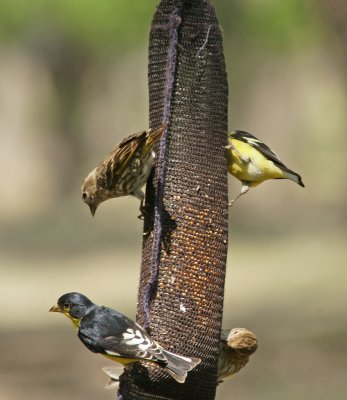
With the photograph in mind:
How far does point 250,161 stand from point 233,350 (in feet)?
5.32

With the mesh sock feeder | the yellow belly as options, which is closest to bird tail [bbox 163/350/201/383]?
the mesh sock feeder

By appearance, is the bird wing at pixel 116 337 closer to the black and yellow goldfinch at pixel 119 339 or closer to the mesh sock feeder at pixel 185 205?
the black and yellow goldfinch at pixel 119 339

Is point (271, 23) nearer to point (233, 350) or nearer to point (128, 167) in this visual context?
point (233, 350)

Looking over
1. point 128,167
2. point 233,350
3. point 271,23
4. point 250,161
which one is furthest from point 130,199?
point 128,167

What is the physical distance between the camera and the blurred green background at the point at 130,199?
24.3 meters

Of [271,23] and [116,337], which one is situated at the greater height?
[271,23]

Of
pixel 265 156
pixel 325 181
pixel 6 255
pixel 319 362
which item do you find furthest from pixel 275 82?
pixel 265 156

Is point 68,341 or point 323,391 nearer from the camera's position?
point 323,391

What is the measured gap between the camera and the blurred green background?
24297 mm

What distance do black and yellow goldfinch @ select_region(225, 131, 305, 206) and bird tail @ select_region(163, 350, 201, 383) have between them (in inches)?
57.7

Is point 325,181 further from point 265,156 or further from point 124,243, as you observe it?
point 265,156

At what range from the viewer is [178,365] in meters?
8.06

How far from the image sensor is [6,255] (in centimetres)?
4162

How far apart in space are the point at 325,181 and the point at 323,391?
2224 centimetres
